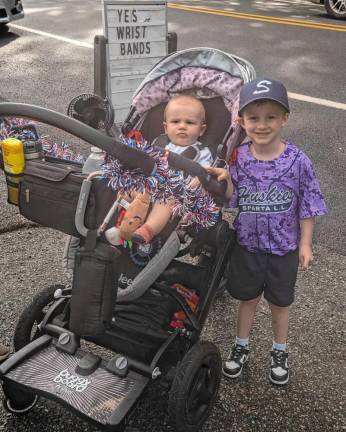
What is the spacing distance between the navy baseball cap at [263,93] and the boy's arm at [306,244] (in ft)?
1.66

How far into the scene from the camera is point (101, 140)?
5.36ft

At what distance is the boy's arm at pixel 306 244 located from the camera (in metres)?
2.27

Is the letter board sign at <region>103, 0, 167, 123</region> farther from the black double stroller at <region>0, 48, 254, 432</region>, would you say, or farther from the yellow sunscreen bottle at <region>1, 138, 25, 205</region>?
the yellow sunscreen bottle at <region>1, 138, 25, 205</region>

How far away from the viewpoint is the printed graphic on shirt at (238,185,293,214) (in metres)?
2.25

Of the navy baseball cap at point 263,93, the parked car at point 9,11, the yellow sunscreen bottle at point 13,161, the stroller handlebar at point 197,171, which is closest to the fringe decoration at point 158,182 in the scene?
the stroller handlebar at point 197,171

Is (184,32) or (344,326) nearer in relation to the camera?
(344,326)

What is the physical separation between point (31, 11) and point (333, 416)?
12.0 meters

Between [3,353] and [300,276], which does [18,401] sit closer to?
[3,353]

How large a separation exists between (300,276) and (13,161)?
6.88 feet

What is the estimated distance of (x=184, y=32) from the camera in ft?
31.2

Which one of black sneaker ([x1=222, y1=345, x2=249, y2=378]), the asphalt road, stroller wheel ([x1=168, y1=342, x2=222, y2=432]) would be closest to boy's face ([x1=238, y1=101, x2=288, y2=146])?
stroller wheel ([x1=168, y1=342, x2=222, y2=432])

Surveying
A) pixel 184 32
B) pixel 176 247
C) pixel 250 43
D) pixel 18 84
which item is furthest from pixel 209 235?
pixel 184 32

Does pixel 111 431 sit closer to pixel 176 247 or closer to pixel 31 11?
pixel 176 247

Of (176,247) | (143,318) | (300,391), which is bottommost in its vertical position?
(300,391)
